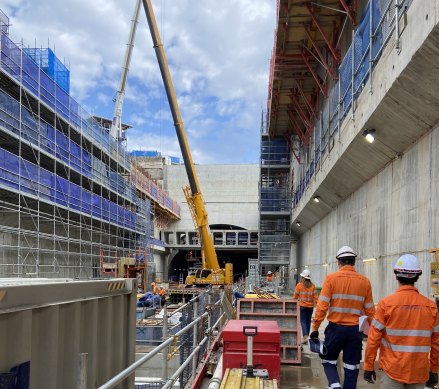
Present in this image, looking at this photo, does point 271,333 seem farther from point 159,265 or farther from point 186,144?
point 159,265

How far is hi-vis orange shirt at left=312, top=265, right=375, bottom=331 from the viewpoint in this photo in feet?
16.9

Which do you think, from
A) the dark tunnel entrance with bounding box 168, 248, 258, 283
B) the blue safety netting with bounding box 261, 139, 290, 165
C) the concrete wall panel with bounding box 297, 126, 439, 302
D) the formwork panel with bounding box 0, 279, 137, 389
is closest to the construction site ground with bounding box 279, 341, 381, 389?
the concrete wall panel with bounding box 297, 126, 439, 302

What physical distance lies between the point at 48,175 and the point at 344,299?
18179 mm

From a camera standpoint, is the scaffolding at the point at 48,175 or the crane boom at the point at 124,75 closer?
the scaffolding at the point at 48,175

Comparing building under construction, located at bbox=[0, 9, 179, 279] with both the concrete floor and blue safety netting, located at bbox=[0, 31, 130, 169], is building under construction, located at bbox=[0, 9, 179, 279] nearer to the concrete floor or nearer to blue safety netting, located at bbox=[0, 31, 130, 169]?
blue safety netting, located at bbox=[0, 31, 130, 169]

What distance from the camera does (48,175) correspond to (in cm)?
2075

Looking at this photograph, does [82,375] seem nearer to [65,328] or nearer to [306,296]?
[65,328]

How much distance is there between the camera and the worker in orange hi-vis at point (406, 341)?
3.78m

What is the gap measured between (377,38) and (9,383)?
9.09 meters

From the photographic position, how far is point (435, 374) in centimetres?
384

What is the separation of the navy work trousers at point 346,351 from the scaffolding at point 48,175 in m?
14.5

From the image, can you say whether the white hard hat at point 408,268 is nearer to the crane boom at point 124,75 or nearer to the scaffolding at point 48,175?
the scaffolding at point 48,175

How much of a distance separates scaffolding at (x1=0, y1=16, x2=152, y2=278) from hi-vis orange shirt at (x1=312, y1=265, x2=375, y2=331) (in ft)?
47.4

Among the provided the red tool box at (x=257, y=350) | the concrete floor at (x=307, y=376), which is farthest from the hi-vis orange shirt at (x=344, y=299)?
the concrete floor at (x=307, y=376)
